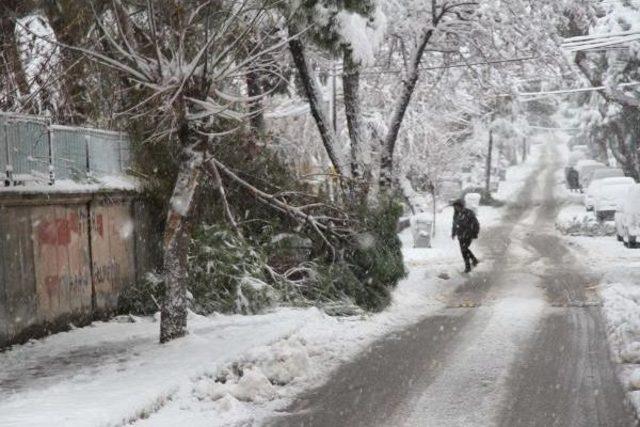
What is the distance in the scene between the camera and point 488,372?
8.62 metres

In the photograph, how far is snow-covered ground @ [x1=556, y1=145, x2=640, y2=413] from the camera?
8.81 metres

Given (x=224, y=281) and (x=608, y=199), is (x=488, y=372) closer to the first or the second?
(x=224, y=281)

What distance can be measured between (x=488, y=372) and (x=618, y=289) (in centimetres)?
674

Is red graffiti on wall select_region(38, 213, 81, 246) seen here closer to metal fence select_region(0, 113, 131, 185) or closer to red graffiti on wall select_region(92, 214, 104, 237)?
red graffiti on wall select_region(92, 214, 104, 237)

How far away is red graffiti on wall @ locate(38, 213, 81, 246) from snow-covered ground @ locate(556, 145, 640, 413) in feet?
24.5

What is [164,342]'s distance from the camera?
1006cm

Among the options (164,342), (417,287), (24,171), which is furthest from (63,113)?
(417,287)

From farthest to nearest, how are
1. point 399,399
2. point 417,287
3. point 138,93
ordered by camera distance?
1. point 417,287
2. point 138,93
3. point 399,399

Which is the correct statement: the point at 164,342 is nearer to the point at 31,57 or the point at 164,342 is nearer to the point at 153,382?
the point at 153,382

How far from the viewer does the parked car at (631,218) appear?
22156mm

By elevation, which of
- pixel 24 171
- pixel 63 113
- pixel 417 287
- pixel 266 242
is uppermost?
pixel 63 113

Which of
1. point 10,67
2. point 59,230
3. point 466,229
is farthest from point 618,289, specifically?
point 10,67

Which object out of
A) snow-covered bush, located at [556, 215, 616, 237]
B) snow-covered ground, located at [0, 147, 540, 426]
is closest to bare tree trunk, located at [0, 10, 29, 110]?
snow-covered ground, located at [0, 147, 540, 426]

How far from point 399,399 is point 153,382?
244 cm
